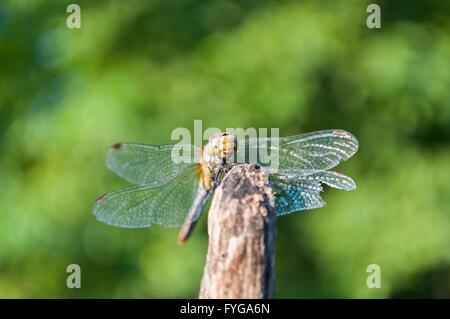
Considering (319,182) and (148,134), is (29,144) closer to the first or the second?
(148,134)

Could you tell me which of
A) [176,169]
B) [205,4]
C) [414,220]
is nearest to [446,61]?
[414,220]

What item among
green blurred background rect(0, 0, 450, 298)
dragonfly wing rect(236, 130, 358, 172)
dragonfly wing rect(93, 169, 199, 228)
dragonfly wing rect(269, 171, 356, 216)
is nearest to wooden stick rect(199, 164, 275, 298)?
dragonfly wing rect(269, 171, 356, 216)

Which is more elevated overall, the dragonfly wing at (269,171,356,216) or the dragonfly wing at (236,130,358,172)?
the dragonfly wing at (236,130,358,172)

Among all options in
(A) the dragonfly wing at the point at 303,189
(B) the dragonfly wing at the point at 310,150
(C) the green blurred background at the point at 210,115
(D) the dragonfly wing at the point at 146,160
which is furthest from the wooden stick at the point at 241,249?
(C) the green blurred background at the point at 210,115

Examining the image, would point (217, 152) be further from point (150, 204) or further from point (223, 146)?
point (150, 204)

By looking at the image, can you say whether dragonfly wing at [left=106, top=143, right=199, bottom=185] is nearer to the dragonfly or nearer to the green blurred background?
the dragonfly

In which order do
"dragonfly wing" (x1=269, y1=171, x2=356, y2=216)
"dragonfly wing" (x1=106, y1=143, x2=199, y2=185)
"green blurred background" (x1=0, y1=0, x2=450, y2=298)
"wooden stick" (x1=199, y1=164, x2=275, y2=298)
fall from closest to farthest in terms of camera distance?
1. "wooden stick" (x1=199, y1=164, x2=275, y2=298)
2. "dragonfly wing" (x1=269, y1=171, x2=356, y2=216)
3. "dragonfly wing" (x1=106, y1=143, x2=199, y2=185)
4. "green blurred background" (x1=0, y1=0, x2=450, y2=298)

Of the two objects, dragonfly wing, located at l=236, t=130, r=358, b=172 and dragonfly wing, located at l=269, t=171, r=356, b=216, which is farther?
dragonfly wing, located at l=236, t=130, r=358, b=172

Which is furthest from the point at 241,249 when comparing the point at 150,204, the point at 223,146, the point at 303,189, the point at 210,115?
the point at 210,115

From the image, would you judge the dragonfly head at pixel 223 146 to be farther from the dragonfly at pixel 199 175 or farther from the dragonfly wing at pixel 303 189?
the dragonfly wing at pixel 303 189
